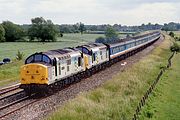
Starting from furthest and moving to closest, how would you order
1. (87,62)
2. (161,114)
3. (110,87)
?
(87,62) → (110,87) → (161,114)

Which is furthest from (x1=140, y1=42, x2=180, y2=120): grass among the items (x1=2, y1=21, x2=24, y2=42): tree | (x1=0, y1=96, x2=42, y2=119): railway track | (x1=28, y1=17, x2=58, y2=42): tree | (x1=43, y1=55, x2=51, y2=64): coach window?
(x1=2, y1=21, x2=24, y2=42): tree

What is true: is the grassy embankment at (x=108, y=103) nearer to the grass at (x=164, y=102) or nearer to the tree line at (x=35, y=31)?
the grass at (x=164, y=102)

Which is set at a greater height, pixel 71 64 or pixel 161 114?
pixel 71 64

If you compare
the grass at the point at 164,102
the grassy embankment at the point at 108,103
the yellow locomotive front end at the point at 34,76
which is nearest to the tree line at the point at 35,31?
the grass at the point at 164,102

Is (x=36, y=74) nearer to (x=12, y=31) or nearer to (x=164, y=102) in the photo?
(x=164, y=102)

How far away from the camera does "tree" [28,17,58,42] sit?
14950 cm

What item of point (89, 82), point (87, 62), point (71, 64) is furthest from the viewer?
point (87, 62)

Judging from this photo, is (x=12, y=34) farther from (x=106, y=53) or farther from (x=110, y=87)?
(x=110, y=87)

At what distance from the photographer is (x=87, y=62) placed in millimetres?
38562

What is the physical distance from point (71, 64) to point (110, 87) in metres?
4.89

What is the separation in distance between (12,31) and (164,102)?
128 m

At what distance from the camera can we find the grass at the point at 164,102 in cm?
2469

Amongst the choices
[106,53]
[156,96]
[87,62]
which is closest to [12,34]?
[106,53]

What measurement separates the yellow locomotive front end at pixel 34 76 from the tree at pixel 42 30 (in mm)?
121541
